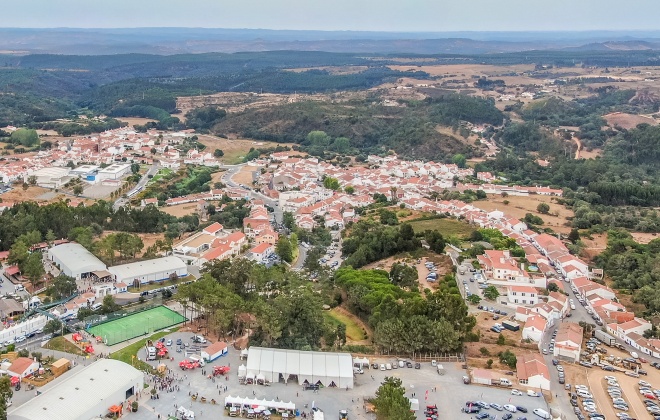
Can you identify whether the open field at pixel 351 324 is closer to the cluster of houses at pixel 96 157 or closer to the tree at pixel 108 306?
the tree at pixel 108 306

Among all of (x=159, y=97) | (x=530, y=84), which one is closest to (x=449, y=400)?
(x=159, y=97)

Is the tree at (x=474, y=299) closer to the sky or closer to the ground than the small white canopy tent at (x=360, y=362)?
closer to the ground

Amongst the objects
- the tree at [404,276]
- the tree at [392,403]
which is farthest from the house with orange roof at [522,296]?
the tree at [392,403]

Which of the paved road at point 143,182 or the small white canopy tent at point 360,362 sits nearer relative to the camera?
the small white canopy tent at point 360,362

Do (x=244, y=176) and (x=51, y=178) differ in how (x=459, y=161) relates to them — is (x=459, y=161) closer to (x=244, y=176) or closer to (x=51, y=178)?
(x=244, y=176)

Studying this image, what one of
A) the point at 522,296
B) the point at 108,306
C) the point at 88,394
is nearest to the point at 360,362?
the point at 88,394

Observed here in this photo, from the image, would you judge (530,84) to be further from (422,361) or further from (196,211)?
(422,361)

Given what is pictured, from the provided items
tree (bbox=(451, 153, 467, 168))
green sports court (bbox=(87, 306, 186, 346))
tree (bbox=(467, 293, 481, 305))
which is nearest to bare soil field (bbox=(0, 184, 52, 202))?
green sports court (bbox=(87, 306, 186, 346))
